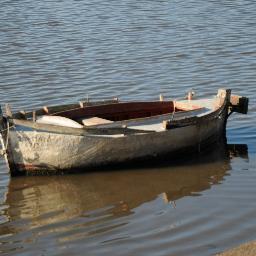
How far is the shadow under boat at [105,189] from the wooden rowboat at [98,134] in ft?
0.70

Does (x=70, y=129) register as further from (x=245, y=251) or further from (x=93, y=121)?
(x=245, y=251)

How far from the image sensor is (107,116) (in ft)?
38.9

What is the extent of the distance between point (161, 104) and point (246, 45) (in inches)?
288

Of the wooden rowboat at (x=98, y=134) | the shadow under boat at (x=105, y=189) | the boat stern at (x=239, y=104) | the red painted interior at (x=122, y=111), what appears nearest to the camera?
the shadow under boat at (x=105, y=189)

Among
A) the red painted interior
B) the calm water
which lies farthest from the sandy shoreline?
the red painted interior

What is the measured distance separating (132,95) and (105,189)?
184 inches

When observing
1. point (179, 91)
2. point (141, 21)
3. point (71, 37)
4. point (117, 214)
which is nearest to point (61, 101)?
point (179, 91)

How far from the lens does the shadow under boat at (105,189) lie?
376 inches

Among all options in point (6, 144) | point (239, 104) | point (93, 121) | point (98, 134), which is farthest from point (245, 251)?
point (239, 104)

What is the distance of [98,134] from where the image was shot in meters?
10.4

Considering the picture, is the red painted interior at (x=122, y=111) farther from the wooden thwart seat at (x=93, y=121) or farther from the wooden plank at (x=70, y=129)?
the wooden plank at (x=70, y=129)

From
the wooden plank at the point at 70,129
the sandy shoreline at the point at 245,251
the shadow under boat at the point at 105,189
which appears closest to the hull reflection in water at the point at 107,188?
the shadow under boat at the point at 105,189

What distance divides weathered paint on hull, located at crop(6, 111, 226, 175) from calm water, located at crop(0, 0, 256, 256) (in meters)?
0.20

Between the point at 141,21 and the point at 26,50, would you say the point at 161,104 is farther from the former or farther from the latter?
the point at 141,21
